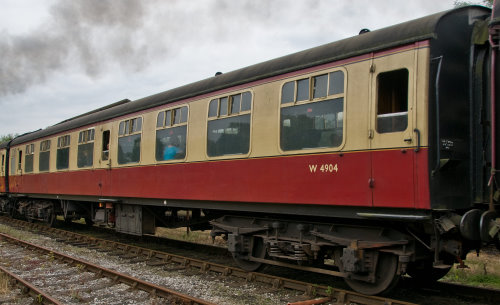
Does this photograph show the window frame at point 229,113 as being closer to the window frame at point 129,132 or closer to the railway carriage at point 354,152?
the railway carriage at point 354,152

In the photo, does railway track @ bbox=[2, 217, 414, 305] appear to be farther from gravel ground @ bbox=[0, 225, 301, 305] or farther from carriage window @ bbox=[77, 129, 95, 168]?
carriage window @ bbox=[77, 129, 95, 168]

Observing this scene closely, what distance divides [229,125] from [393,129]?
122 inches

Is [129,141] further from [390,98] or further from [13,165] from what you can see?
[13,165]

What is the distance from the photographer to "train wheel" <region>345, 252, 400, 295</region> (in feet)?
18.3

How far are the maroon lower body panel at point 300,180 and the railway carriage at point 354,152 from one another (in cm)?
2

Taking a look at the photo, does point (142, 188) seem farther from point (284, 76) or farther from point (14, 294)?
point (284, 76)

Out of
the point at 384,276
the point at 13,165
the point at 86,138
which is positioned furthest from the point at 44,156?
the point at 384,276

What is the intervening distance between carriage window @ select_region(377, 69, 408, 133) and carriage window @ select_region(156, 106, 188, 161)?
417 centimetres

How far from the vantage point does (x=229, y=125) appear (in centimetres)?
761

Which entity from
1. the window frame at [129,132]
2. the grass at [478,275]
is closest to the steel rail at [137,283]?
the window frame at [129,132]

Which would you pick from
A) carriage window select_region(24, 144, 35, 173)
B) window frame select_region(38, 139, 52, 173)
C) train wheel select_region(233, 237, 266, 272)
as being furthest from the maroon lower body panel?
carriage window select_region(24, 144, 35, 173)

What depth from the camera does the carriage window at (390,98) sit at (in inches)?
211

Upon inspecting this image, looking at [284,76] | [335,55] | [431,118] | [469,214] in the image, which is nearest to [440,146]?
[431,118]

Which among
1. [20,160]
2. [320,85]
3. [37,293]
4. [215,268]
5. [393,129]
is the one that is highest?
[320,85]
